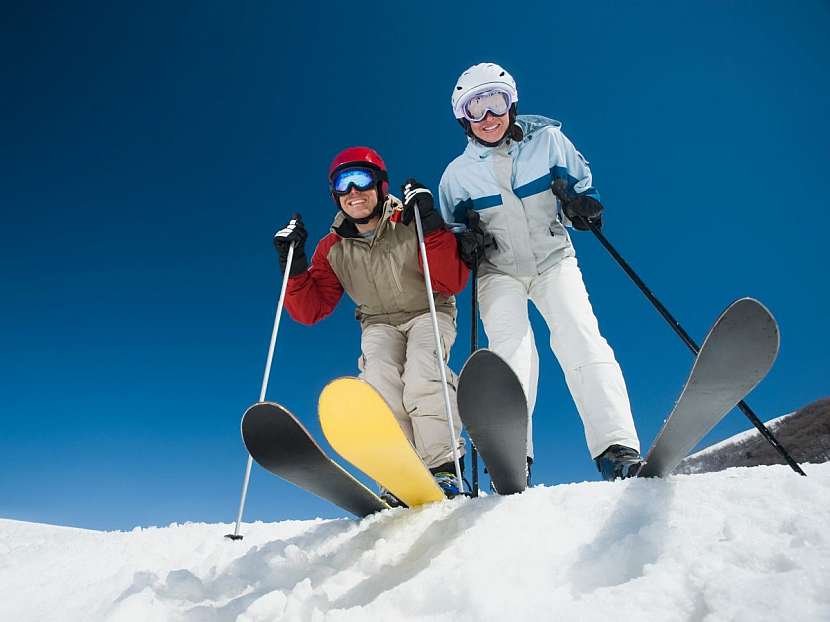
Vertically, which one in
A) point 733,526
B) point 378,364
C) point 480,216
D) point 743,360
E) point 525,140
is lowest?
point 733,526

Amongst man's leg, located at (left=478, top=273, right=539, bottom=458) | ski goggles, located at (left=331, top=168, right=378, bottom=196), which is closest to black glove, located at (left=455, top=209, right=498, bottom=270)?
man's leg, located at (left=478, top=273, right=539, bottom=458)

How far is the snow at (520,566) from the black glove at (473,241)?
258 cm

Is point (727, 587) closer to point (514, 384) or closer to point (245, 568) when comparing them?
point (514, 384)

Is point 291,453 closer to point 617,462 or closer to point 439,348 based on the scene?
point 439,348

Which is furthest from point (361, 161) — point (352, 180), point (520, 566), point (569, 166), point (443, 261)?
point (520, 566)

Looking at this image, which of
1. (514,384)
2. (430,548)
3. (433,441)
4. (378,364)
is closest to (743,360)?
(514,384)

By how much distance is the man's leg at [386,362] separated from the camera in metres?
4.31

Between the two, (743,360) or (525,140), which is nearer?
(743,360)

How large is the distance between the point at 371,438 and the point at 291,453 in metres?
0.41

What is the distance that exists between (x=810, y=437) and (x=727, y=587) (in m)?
36.8

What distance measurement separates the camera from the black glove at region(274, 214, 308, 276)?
16.2 ft

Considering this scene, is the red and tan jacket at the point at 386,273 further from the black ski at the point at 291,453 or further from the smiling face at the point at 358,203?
the black ski at the point at 291,453

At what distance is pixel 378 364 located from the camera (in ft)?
14.6

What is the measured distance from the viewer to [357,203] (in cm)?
483
